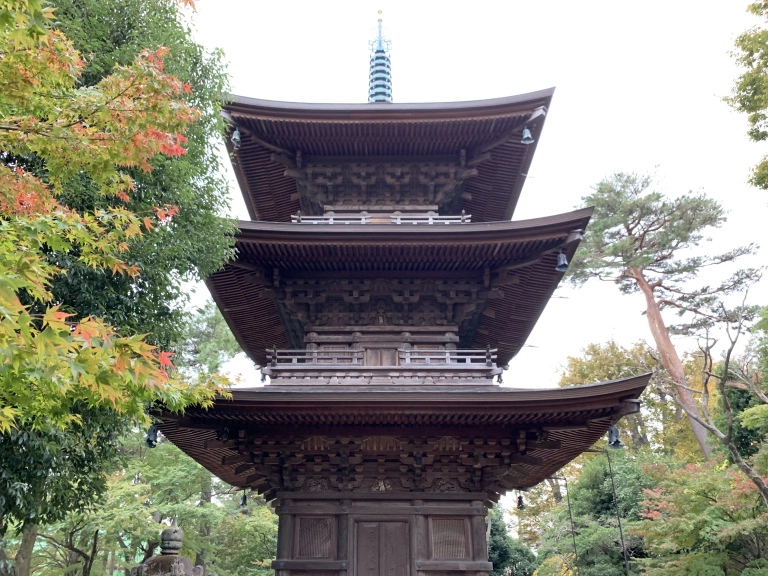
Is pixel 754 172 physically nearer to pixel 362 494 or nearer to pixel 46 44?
pixel 362 494

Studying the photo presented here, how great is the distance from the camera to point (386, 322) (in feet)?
37.4

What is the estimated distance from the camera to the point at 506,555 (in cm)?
2453

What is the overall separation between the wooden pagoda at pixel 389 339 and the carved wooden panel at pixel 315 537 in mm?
23

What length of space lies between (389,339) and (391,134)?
4316 mm

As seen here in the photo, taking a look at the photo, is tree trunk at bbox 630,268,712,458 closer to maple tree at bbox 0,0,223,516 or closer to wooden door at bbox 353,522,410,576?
wooden door at bbox 353,522,410,576

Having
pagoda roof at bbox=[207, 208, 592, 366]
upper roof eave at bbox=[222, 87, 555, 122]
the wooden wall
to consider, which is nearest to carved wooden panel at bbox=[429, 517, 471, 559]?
the wooden wall

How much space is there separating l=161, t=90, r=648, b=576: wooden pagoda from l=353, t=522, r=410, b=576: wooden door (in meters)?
0.02

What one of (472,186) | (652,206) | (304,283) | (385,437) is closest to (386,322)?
(304,283)

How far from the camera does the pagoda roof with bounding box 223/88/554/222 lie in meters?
11.7

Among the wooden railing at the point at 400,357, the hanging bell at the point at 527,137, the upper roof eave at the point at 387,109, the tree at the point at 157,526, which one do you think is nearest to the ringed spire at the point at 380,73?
the upper roof eave at the point at 387,109

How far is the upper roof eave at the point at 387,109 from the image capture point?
1165 centimetres

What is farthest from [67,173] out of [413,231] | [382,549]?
[382,549]

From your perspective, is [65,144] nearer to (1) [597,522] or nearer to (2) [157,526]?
(2) [157,526]

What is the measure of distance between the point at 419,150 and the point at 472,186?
72.2 inches
